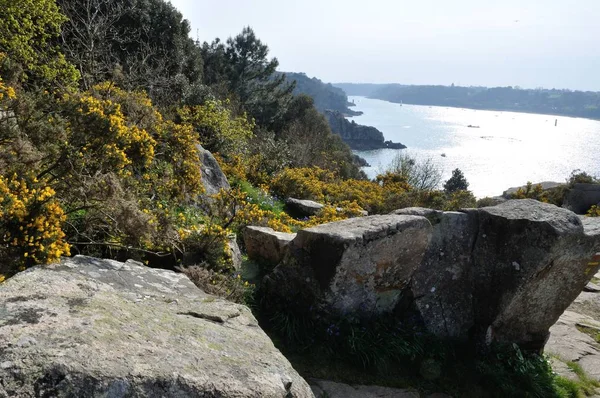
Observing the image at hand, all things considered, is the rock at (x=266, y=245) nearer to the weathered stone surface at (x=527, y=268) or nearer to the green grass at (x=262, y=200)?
the weathered stone surface at (x=527, y=268)

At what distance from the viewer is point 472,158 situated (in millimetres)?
64125

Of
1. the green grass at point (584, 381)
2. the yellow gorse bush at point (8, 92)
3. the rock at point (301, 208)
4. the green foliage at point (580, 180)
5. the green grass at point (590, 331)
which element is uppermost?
the yellow gorse bush at point (8, 92)

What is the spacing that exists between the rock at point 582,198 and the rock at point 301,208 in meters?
12.1

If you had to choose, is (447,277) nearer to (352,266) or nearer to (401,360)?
(401,360)

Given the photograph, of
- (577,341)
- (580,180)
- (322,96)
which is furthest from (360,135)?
(577,341)

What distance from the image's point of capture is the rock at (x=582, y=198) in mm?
17656

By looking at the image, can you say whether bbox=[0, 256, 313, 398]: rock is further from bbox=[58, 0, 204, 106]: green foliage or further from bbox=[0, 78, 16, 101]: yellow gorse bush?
bbox=[58, 0, 204, 106]: green foliage

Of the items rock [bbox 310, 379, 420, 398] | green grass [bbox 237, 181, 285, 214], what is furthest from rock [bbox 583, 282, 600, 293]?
green grass [bbox 237, 181, 285, 214]

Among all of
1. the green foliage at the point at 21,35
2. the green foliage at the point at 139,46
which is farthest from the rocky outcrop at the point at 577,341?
the green foliage at the point at 139,46

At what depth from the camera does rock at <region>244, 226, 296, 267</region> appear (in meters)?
6.27

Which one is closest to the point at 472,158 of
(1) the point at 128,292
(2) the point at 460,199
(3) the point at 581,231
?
(2) the point at 460,199

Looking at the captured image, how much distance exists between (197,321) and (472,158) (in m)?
67.1

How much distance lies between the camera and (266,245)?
6473 millimetres

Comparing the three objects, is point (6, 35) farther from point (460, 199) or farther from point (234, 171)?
point (460, 199)
